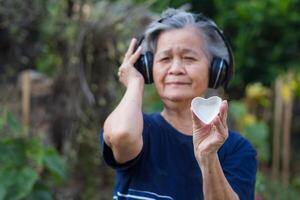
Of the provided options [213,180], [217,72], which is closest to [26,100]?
[217,72]

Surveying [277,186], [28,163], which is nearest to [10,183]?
[28,163]

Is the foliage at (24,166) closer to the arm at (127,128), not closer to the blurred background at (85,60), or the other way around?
the blurred background at (85,60)

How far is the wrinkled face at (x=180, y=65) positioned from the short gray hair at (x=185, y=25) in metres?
0.02

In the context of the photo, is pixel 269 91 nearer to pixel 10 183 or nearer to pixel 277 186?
pixel 277 186

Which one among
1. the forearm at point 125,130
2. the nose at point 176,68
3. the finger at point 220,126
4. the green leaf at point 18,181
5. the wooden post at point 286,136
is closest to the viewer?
the finger at point 220,126

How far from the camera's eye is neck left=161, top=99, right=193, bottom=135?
1950 millimetres

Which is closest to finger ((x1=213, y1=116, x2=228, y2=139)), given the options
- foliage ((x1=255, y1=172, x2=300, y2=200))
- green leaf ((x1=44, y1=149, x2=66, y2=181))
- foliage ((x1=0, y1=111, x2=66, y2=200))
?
foliage ((x1=0, y1=111, x2=66, y2=200))

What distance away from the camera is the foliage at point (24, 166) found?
3529 millimetres

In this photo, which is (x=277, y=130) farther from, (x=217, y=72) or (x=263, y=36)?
(x=217, y=72)

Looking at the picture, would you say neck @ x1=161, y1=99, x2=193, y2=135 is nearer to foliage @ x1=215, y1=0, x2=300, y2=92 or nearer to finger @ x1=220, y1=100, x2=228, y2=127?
finger @ x1=220, y1=100, x2=228, y2=127

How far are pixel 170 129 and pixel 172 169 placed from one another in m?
0.14

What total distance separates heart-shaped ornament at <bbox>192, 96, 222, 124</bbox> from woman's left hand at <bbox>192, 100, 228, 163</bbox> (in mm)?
11

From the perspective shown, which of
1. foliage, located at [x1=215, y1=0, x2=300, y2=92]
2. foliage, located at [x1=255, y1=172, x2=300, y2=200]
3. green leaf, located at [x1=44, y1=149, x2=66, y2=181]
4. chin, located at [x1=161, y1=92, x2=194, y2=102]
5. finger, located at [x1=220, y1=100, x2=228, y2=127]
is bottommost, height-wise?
foliage, located at [x1=255, y1=172, x2=300, y2=200]

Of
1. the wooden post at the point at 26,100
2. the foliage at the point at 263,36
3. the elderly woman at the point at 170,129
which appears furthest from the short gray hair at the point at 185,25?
the wooden post at the point at 26,100
